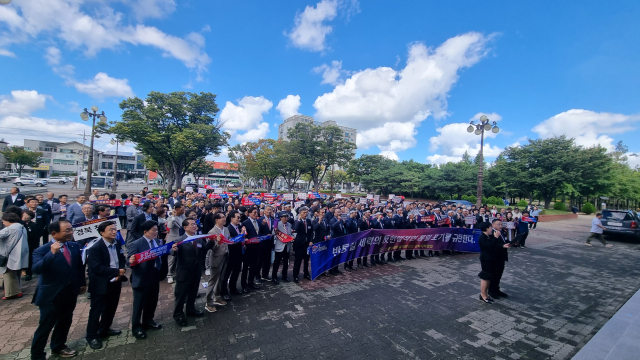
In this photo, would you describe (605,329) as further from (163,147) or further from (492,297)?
(163,147)

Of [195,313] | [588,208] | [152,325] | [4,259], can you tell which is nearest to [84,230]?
[4,259]

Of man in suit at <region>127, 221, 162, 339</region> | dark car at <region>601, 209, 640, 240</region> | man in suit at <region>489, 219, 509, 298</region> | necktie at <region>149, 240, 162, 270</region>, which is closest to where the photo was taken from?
man in suit at <region>127, 221, 162, 339</region>

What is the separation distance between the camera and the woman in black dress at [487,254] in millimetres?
5730

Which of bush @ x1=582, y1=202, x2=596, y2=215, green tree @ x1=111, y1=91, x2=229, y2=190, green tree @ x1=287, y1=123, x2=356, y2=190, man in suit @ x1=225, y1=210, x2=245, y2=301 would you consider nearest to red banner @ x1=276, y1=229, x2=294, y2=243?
man in suit @ x1=225, y1=210, x2=245, y2=301

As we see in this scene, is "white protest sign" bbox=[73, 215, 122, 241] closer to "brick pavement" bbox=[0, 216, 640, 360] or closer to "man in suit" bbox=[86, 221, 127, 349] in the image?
"man in suit" bbox=[86, 221, 127, 349]

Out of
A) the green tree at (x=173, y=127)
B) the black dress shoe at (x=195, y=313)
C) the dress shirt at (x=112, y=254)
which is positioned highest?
the green tree at (x=173, y=127)

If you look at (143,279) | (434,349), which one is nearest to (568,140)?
(434,349)

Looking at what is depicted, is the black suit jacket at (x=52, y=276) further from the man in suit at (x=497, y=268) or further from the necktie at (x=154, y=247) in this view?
the man in suit at (x=497, y=268)

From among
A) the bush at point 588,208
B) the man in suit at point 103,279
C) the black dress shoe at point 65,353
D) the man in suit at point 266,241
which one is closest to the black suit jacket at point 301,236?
the man in suit at point 266,241

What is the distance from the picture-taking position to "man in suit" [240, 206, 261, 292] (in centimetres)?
584

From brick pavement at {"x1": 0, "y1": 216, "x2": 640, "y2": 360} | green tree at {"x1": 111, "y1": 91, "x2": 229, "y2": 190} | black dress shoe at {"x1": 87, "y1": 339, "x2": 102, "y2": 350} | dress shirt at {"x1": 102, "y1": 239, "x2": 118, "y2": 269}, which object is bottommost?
brick pavement at {"x1": 0, "y1": 216, "x2": 640, "y2": 360}

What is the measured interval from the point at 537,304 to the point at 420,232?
369cm

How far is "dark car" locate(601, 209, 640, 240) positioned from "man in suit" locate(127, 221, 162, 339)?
21.1 m

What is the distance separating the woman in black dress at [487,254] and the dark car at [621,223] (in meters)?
14.6
